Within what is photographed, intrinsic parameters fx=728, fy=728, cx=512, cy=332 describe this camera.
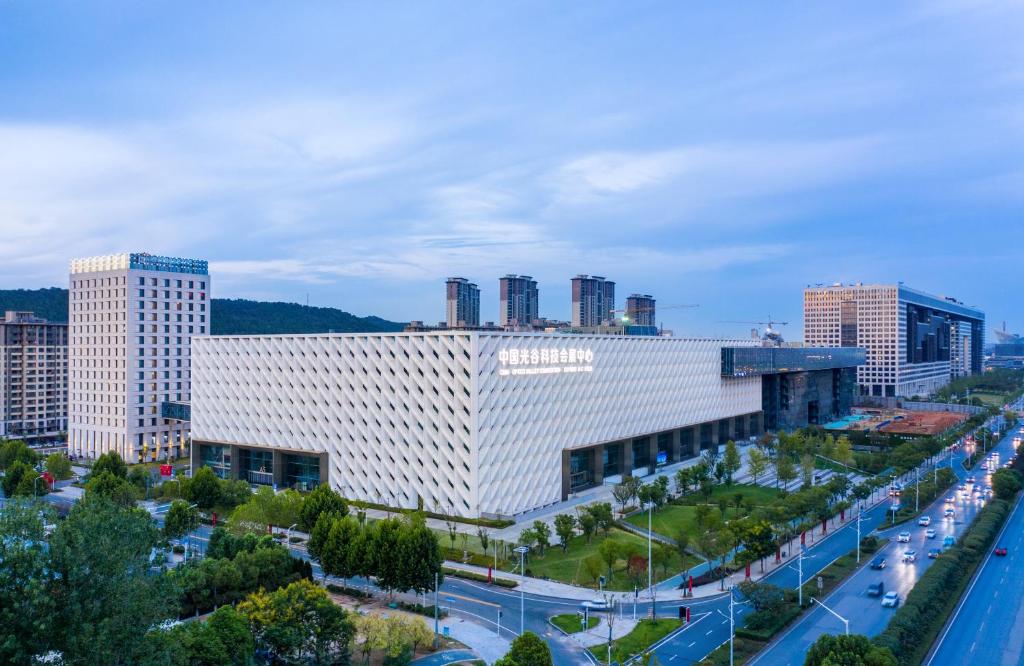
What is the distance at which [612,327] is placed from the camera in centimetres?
14238

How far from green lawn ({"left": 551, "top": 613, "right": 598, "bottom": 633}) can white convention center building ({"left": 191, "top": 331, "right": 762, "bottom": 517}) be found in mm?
26401

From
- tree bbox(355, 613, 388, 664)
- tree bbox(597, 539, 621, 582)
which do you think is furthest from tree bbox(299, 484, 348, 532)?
tree bbox(597, 539, 621, 582)

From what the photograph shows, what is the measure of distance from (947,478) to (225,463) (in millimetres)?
99241

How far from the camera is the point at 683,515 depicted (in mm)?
84562

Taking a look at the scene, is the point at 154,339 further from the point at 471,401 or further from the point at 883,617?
the point at 883,617

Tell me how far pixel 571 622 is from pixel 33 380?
14224 centimetres

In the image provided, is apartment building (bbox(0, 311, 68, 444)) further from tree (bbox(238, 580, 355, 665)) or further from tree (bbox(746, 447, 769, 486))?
tree (bbox(746, 447, 769, 486))

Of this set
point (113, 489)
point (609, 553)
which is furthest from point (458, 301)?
point (609, 553)

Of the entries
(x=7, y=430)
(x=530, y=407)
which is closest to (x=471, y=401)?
(x=530, y=407)

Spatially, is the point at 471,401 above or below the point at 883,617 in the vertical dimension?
above

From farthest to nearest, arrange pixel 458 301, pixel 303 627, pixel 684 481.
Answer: pixel 458 301, pixel 684 481, pixel 303 627

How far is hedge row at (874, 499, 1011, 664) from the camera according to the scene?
153 feet

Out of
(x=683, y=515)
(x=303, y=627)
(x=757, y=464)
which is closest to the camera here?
(x=303, y=627)

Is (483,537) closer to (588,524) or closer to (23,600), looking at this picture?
(588,524)
